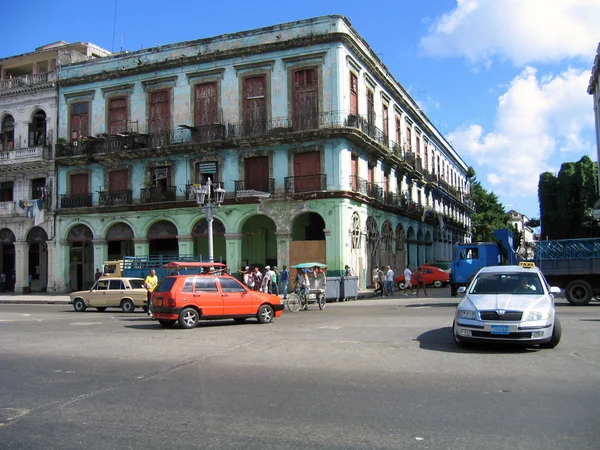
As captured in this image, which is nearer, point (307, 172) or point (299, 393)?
point (299, 393)

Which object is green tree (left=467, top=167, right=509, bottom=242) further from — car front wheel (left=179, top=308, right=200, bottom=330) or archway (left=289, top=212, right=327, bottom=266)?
car front wheel (left=179, top=308, right=200, bottom=330)

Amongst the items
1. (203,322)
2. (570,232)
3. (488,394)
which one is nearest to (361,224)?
(203,322)

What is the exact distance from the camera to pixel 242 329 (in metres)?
15.1

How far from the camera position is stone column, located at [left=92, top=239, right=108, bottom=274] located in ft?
118

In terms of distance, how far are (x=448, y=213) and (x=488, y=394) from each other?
179ft

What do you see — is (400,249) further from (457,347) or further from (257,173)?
(457,347)

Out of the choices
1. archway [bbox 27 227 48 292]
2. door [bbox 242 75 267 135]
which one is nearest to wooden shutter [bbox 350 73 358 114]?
door [bbox 242 75 267 135]

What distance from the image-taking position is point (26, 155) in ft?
123

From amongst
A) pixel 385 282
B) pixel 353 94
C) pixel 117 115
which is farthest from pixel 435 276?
pixel 117 115

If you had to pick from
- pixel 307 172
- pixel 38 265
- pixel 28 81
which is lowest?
pixel 38 265

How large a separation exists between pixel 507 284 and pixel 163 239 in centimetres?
2738

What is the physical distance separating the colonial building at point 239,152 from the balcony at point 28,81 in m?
1.04

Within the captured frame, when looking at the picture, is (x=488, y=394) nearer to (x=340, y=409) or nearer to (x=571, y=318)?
(x=340, y=409)

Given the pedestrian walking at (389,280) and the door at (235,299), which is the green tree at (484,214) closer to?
the pedestrian walking at (389,280)
